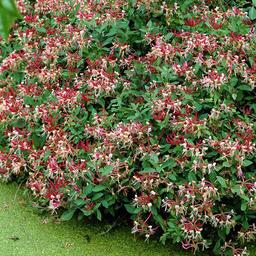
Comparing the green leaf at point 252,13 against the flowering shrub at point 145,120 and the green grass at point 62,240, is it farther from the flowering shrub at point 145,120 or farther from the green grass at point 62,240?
the green grass at point 62,240

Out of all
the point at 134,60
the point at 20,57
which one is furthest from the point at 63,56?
the point at 134,60

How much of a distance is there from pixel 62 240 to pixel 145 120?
66cm

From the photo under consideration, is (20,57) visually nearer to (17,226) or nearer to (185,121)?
(17,226)

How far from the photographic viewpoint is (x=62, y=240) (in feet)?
7.45

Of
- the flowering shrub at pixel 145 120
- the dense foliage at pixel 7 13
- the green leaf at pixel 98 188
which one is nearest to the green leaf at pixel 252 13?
the flowering shrub at pixel 145 120

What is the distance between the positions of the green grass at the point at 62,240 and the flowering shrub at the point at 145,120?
91mm

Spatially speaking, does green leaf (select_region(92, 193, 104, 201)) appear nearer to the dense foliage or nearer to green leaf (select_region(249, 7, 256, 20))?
green leaf (select_region(249, 7, 256, 20))

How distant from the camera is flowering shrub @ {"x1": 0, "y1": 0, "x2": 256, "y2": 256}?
6.63ft

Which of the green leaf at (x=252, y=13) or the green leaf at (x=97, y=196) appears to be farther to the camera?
the green leaf at (x=252, y=13)

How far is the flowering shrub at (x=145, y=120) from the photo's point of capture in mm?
2021

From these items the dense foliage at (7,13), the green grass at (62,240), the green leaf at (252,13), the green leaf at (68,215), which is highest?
the dense foliage at (7,13)

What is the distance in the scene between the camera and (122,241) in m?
2.26

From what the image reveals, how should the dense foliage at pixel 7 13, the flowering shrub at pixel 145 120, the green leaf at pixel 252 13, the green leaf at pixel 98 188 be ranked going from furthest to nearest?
the green leaf at pixel 252 13 < the green leaf at pixel 98 188 < the flowering shrub at pixel 145 120 < the dense foliage at pixel 7 13

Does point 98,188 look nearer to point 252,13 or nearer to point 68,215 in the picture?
point 68,215
